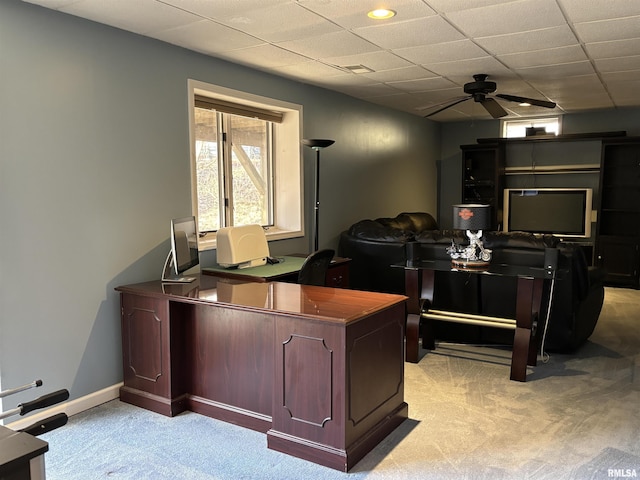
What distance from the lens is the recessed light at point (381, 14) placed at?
293cm

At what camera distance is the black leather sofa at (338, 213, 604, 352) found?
154 inches

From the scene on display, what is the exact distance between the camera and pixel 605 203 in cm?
683

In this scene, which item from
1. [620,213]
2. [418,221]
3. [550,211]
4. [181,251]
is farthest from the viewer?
[550,211]

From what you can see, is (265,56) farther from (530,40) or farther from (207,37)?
(530,40)

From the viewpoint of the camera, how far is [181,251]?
10.7ft

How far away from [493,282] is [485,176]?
388cm

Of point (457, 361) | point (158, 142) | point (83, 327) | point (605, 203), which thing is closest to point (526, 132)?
point (605, 203)

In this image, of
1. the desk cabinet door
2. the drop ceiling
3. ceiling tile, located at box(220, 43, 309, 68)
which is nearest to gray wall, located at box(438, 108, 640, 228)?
the drop ceiling

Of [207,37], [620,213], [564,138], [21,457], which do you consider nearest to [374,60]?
[207,37]

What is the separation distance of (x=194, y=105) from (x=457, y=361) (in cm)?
270

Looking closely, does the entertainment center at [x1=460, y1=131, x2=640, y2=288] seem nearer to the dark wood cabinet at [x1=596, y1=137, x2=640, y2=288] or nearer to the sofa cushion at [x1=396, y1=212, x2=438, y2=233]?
the dark wood cabinet at [x1=596, y1=137, x2=640, y2=288]

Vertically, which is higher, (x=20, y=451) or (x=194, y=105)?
(x=194, y=105)

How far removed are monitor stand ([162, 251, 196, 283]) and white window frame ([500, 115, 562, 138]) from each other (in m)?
5.88

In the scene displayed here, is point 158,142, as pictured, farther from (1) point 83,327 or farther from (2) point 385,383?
(2) point 385,383
